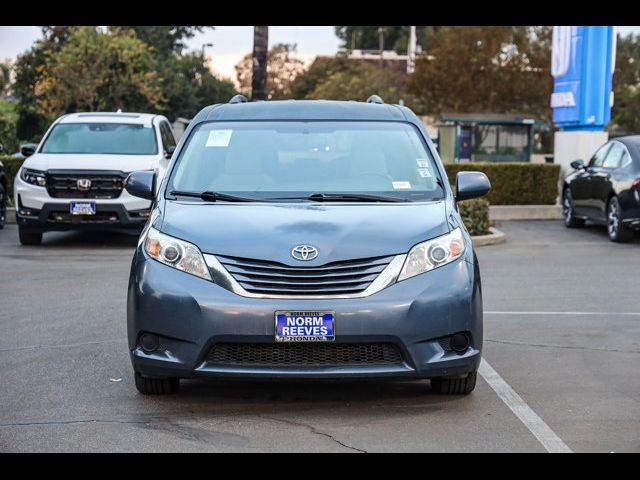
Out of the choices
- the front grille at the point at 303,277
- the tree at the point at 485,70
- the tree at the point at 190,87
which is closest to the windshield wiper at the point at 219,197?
the front grille at the point at 303,277

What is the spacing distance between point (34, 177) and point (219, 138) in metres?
8.65

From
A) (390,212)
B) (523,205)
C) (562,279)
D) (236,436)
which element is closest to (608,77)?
(523,205)

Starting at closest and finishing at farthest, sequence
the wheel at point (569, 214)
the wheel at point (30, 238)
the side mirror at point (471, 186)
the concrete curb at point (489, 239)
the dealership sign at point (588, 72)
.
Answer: the side mirror at point (471, 186), the wheel at point (30, 238), the concrete curb at point (489, 239), the wheel at point (569, 214), the dealership sign at point (588, 72)

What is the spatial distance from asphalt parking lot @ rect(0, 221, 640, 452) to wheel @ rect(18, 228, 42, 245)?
5.12m

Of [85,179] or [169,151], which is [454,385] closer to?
[85,179]

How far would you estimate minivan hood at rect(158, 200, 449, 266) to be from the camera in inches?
250

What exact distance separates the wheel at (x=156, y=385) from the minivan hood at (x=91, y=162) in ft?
30.1

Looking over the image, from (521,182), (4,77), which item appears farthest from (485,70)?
(521,182)

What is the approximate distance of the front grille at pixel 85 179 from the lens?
51.2 ft

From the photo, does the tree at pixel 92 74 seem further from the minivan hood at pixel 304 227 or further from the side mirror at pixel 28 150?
the minivan hood at pixel 304 227

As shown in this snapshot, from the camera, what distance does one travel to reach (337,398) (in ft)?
22.2

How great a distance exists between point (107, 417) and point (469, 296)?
2.07m

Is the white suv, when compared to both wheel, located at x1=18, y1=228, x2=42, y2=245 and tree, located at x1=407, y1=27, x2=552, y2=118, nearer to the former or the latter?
wheel, located at x1=18, y1=228, x2=42, y2=245

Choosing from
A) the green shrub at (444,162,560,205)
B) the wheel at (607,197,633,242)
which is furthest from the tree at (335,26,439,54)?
the wheel at (607,197,633,242)
